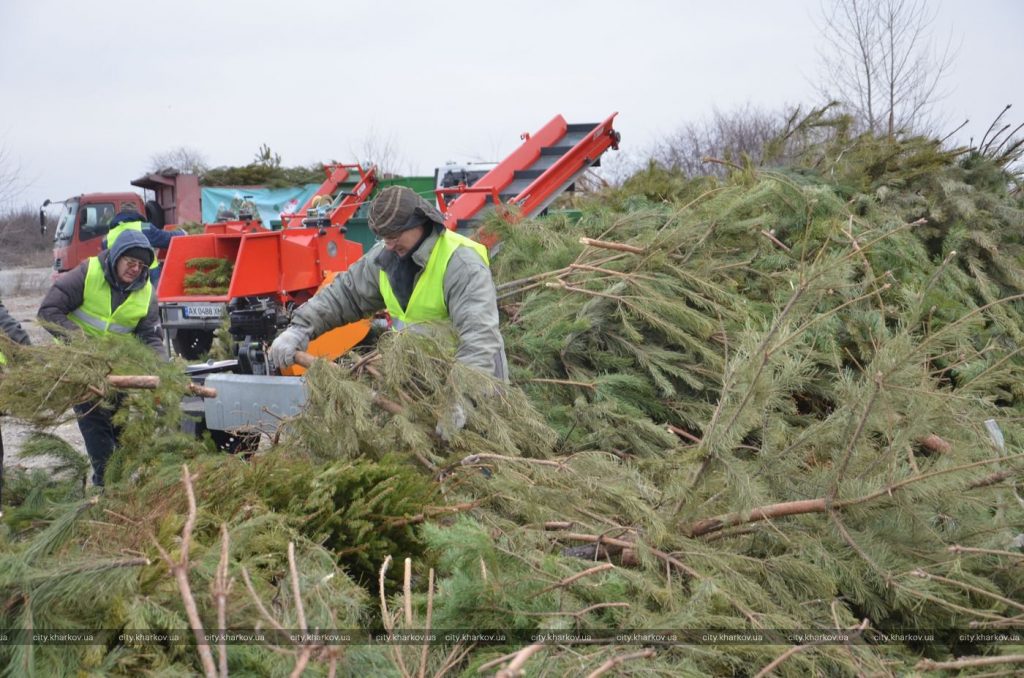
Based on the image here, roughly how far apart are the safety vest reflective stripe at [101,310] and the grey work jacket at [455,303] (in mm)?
1683

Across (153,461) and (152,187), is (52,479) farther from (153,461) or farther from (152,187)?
(152,187)

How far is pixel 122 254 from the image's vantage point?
5066mm

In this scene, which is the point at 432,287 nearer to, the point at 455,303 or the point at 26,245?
the point at 455,303

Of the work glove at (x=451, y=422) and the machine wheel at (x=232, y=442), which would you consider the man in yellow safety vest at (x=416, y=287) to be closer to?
the work glove at (x=451, y=422)

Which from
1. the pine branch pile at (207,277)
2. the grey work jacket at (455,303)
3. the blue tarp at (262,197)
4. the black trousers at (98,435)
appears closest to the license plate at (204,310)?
the pine branch pile at (207,277)

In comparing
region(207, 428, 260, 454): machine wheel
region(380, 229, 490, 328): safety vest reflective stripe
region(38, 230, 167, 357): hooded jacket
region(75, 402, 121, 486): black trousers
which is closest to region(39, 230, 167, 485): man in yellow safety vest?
region(38, 230, 167, 357): hooded jacket

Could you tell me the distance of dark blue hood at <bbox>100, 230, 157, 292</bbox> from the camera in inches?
200

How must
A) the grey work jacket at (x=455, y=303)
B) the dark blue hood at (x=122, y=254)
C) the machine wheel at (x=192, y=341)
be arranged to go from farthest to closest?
the machine wheel at (x=192, y=341) < the dark blue hood at (x=122, y=254) < the grey work jacket at (x=455, y=303)

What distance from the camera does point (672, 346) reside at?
5074 millimetres

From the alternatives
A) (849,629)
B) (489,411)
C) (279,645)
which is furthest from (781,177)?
(279,645)

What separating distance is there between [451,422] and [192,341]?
4.97 meters

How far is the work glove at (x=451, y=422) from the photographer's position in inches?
131

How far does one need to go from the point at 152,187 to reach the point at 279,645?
745 inches

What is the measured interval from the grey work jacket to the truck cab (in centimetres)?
1459
